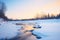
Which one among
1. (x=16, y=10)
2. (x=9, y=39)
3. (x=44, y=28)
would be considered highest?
(x=16, y=10)

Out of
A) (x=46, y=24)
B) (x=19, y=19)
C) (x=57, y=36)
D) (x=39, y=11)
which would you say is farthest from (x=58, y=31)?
(x=19, y=19)

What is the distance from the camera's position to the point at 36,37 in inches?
44.3

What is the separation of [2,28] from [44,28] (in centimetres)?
45

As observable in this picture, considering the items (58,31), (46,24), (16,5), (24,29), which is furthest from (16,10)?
(58,31)

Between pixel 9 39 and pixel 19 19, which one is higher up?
pixel 19 19

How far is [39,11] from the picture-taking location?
1.18 m

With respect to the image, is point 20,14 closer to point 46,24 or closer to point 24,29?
point 24,29

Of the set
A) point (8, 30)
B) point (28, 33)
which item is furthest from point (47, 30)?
point (8, 30)

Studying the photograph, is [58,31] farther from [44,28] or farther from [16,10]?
[16,10]

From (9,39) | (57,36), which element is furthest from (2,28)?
(57,36)

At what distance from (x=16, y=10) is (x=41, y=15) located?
0.93ft

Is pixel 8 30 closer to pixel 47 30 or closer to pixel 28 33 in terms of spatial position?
pixel 28 33

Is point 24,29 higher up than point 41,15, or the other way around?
point 41,15

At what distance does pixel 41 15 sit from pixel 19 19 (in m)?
0.25
